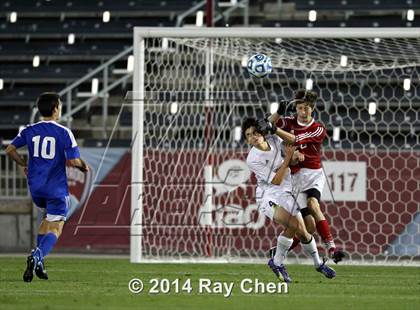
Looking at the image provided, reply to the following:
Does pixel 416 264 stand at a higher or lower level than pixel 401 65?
lower

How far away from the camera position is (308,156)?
13164 millimetres

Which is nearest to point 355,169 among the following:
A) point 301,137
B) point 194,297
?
point 301,137

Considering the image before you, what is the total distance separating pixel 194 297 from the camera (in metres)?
10.3

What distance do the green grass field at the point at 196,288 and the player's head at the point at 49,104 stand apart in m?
1.57

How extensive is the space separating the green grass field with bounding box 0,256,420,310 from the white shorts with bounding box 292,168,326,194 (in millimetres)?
928

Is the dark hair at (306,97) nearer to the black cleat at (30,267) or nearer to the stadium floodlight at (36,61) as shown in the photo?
the black cleat at (30,267)

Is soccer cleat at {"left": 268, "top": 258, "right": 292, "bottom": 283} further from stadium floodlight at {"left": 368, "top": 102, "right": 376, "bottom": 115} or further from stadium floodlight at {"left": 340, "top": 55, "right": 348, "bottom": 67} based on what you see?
stadium floodlight at {"left": 368, "top": 102, "right": 376, "bottom": 115}

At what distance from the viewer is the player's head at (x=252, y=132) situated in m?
12.2

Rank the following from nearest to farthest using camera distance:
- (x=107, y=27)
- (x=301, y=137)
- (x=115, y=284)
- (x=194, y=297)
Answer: (x=194, y=297) → (x=115, y=284) → (x=301, y=137) → (x=107, y=27)

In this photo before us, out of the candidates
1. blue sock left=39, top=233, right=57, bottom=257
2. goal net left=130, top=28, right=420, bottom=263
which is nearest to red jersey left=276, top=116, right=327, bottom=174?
blue sock left=39, top=233, right=57, bottom=257

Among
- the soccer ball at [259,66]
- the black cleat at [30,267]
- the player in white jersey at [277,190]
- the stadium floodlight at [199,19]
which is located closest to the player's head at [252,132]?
the player in white jersey at [277,190]

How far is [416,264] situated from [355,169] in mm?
2033

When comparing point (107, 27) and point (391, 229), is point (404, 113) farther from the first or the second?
point (107, 27)

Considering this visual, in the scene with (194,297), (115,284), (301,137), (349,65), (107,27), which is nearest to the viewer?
(194,297)
